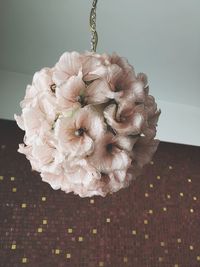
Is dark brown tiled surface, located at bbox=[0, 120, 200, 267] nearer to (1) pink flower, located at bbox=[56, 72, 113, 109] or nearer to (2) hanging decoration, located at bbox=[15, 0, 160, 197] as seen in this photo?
(2) hanging decoration, located at bbox=[15, 0, 160, 197]

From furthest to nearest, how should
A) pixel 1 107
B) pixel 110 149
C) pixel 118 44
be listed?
pixel 1 107, pixel 118 44, pixel 110 149

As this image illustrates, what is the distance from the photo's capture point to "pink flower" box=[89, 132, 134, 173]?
59 centimetres

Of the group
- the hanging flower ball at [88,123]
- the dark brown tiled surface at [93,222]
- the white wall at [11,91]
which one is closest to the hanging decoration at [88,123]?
the hanging flower ball at [88,123]

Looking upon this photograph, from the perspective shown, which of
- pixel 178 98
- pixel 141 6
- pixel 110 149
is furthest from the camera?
pixel 178 98

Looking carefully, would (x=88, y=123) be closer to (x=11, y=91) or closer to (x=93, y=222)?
(x=93, y=222)

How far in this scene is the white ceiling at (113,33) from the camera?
1.46 meters

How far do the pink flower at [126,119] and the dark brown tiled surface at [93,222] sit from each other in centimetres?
118

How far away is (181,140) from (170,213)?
54cm

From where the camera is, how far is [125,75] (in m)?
0.66

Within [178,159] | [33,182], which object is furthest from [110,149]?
[178,159]

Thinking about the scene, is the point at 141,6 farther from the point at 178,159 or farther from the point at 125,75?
the point at 178,159

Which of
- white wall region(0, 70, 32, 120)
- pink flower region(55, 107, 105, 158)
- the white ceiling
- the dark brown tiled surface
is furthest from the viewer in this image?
white wall region(0, 70, 32, 120)

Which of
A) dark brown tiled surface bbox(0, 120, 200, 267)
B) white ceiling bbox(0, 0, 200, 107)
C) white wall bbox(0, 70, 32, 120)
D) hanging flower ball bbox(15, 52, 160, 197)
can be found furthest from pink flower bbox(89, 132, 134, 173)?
white wall bbox(0, 70, 32, 120)

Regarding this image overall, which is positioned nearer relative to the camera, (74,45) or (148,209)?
(74,45)
